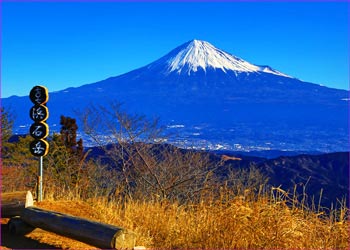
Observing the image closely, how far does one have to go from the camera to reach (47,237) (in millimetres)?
7711

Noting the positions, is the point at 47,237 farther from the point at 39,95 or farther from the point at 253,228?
the point at 253,228

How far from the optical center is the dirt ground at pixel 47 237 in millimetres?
7309

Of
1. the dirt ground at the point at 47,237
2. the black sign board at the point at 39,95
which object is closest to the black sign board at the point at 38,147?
the black sign board at the point at 39,95

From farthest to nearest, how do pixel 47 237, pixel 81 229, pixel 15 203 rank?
pixel 15 203 → pixel 47 237 → pixel 81 229

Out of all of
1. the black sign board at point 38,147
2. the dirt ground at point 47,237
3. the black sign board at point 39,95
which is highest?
the black sign board at point 39,95

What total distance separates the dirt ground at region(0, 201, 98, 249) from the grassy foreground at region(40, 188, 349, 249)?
112 cm

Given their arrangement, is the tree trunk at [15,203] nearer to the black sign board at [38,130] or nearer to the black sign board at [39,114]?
the black sign board at [38,130]

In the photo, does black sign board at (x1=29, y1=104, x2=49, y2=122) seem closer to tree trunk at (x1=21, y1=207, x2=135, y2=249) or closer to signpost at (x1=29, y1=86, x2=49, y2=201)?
signpost at (x1=29, y1=86, x2=49, y2=201)

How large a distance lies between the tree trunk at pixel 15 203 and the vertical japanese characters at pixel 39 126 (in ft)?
2.86

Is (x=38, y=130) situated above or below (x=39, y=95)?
below

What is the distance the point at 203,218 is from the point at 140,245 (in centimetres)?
99

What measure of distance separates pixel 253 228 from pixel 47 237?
3.33 m

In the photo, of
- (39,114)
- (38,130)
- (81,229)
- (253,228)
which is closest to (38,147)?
(38,130)

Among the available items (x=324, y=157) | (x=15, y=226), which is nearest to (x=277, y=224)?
(x=15, y=226)
